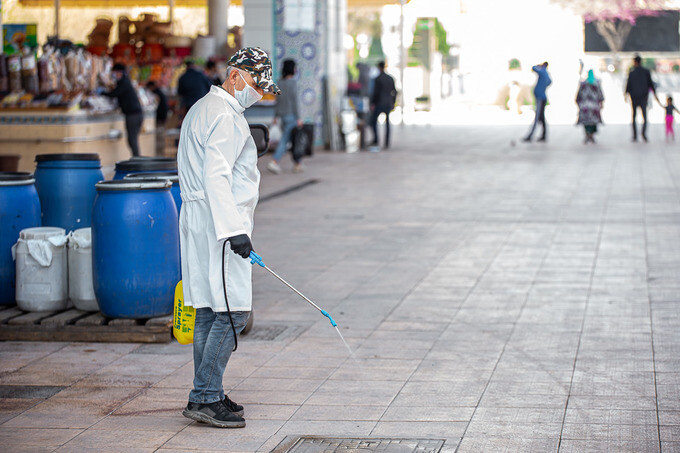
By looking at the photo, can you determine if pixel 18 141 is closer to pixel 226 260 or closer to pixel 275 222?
pixel 275 222

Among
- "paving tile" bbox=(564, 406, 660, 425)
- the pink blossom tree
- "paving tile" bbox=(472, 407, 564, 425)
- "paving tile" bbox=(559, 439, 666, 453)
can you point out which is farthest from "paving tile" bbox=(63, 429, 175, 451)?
the pink blossom tree

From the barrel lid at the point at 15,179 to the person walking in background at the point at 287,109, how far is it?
9.64 m

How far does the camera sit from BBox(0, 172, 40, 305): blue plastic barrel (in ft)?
23.1

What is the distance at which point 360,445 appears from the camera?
4.62 m

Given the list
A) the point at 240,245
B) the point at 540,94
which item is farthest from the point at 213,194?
the point at 540,94

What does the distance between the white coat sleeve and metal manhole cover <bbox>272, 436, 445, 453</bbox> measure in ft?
3.19

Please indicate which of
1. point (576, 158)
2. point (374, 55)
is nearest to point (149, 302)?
point (576, 158)

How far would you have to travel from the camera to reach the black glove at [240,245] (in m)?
4.62

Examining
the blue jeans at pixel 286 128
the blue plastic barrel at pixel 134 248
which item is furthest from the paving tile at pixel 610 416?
the blue jeans at pixel 286 128

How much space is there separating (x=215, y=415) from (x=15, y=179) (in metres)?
3.07

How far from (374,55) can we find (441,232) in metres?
25.7

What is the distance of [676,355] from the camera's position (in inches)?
242

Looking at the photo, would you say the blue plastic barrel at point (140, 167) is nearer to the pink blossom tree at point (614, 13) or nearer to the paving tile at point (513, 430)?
the paving tile at point (513, 430)

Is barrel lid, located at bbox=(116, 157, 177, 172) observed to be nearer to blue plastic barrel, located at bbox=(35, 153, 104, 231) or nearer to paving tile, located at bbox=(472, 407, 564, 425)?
blue plastic barrel, located at bbox=(35, 153, 104, 231)
